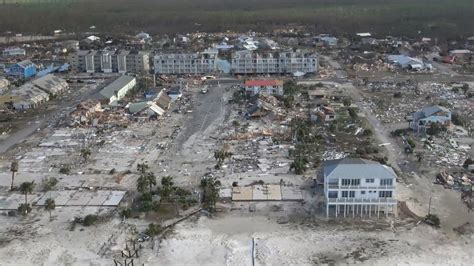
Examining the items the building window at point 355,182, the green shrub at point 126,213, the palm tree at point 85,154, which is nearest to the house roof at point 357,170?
the building window at point 355,182

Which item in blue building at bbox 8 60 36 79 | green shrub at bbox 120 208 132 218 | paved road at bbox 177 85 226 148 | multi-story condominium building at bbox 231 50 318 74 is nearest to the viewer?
green shrub at bbox 120 208 132 218

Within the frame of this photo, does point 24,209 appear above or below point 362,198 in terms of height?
below

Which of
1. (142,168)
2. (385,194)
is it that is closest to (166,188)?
(142,168)

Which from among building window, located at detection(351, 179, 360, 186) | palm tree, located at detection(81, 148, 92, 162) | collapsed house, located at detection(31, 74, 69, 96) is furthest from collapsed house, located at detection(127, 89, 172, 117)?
building window, located at detection(351, 179, 360, 186)

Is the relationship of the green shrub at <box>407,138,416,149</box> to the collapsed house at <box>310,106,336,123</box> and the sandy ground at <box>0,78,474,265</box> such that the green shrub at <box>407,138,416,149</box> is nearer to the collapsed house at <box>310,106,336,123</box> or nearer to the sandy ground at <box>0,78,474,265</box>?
the sandy ground at <box>0,78,474,265</box>

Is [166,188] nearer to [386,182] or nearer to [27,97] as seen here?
[386,182]

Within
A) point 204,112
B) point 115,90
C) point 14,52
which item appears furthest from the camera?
point 14,52
